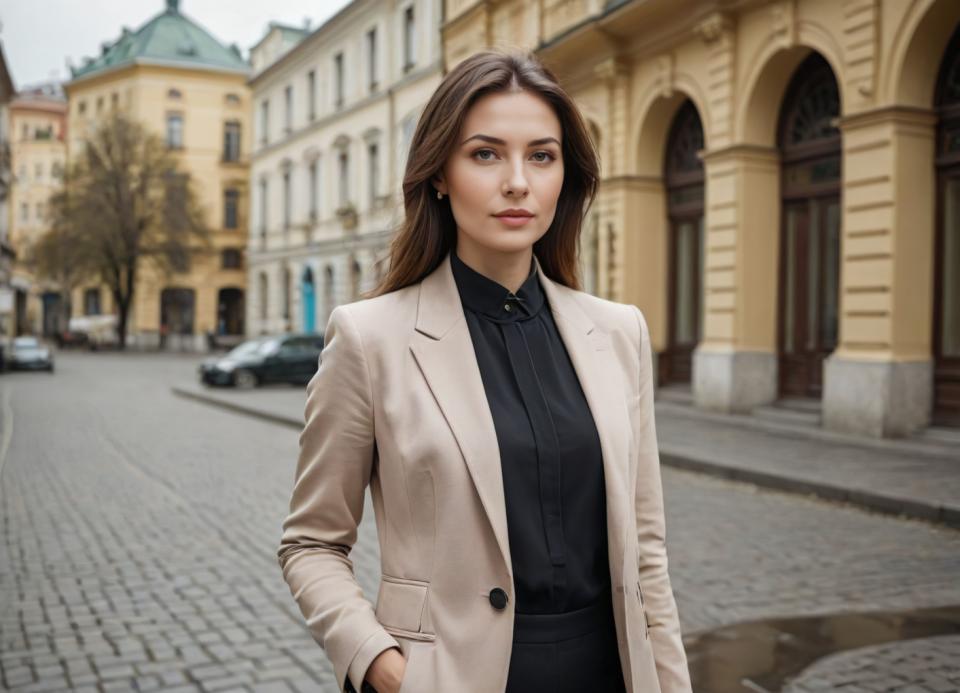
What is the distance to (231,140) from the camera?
59031 millimetres

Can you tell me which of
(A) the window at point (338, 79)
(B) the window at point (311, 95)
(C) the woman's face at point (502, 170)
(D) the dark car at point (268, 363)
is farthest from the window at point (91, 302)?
(C) the woman's face at point (502, 170)

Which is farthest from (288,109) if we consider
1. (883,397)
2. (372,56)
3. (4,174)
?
(883,397)

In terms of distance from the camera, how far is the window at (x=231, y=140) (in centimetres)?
5878

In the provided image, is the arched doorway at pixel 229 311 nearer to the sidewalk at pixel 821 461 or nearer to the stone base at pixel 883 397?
the sidewalk at pixel 821 461

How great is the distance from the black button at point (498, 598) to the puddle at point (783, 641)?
288cm

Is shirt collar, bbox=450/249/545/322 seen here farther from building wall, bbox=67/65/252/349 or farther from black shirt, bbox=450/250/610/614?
building wall, bbox=67/65/252/349

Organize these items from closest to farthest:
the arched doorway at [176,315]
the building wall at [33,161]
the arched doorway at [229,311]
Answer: the arched doorway at [176,315] < the arched doorway at [229,311] < the building wall at [33,161]

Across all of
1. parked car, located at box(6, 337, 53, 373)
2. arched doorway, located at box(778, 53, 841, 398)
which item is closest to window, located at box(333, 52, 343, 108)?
parked car, located at box(6, 337, 53, 373)

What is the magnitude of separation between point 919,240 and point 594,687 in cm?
1262

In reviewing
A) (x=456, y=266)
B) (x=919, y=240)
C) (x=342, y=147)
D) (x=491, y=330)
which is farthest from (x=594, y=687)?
(x=342, y=147)

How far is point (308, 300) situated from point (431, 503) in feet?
133

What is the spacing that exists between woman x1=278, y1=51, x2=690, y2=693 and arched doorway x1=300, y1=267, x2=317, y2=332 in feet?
129

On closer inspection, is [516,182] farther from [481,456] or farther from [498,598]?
[498,598]

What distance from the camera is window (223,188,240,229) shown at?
191 feet
